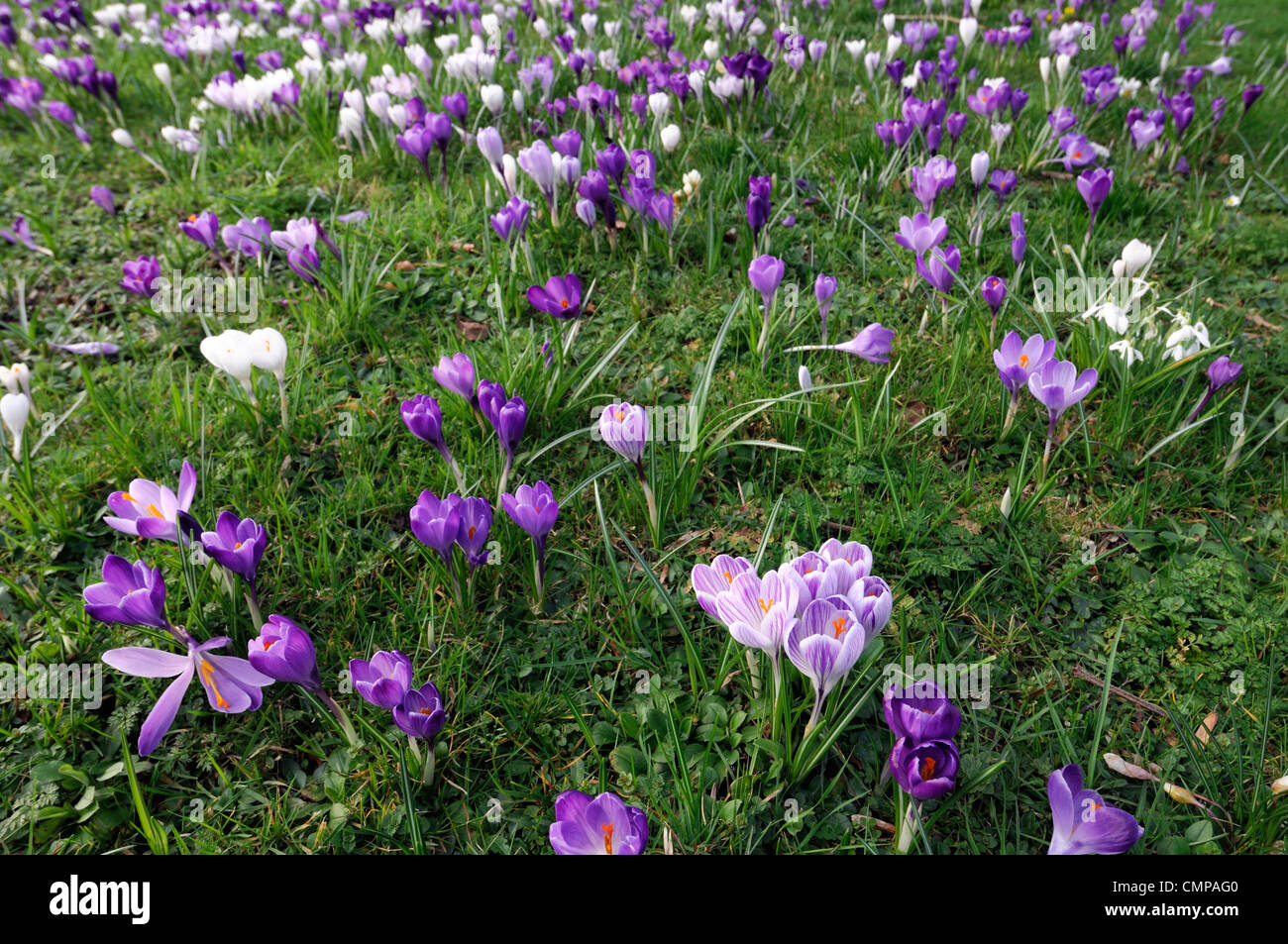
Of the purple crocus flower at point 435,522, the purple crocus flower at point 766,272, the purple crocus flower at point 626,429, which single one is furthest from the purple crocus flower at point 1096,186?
the purple crocus flower at point 435,522

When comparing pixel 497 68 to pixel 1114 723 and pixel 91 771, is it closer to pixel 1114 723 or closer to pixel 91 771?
pixel 91 771

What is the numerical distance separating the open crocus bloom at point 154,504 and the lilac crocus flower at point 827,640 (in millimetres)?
1555

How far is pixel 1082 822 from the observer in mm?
1385

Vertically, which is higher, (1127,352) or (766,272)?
(766,272)

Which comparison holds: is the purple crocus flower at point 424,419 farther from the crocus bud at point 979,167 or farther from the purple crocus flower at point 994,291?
the crocus bud at point 979,167

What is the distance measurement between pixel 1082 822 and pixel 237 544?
6.22ft

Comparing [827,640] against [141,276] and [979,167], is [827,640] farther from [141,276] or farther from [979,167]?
[141,276]

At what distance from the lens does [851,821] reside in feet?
5.46

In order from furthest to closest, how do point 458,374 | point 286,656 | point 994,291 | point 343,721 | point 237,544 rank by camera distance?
1. point 994,291
2. point 458,374
3. point 237,544
4. point 343,721
5. point 286,656

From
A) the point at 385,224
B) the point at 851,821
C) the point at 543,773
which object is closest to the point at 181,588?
the point at 543,773

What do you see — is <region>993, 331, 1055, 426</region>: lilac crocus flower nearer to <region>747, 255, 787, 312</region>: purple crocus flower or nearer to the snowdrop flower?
the snowdrop flower

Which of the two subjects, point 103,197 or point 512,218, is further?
point 103,197

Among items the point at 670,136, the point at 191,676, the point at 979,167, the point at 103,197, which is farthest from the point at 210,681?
the point at 979,167

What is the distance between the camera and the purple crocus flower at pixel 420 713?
5.20ft
